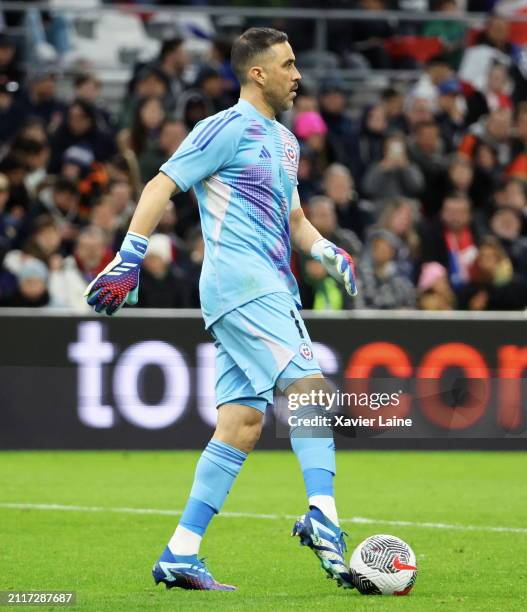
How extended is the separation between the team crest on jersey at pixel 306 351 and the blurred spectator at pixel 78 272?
789 centimetres

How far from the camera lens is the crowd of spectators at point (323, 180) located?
15211 mm

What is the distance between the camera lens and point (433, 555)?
8328 millimetres

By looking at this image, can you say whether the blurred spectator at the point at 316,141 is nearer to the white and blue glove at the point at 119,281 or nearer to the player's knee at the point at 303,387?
the player's knee at the point at 303,387

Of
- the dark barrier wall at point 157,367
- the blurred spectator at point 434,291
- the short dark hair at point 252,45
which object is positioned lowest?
the dark barrier wall at point 157,367

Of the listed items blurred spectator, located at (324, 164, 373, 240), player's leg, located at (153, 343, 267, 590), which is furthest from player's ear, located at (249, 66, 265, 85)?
blurred spectator, located at (324, 164, 373, 240)

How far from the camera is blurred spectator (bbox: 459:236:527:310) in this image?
15.8 metres

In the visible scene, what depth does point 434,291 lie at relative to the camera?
15.6 m

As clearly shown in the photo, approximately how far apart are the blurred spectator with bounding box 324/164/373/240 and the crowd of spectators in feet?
0.06

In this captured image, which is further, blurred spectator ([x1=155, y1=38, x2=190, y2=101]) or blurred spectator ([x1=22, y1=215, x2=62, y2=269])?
blurred spectator ([x1=155, y1=38, x2=190, y2=101])

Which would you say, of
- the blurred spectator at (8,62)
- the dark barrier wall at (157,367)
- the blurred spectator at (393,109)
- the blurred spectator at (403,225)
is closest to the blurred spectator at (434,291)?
the blurred spectator at (403,225)

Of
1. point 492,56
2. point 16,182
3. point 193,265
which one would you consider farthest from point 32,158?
point 492,56

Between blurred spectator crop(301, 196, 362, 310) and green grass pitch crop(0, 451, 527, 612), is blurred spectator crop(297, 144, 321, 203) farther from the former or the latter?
green grass pitch crop(0, 451, 527, 612)

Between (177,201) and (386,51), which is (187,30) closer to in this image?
(386,51)

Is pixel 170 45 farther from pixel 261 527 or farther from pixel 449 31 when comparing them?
pixel 261 527
